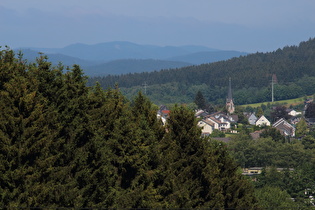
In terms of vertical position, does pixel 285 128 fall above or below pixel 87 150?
below

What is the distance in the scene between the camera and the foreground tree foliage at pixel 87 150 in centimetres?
1510

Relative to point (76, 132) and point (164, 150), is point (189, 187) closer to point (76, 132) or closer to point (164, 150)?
point (164, 150)

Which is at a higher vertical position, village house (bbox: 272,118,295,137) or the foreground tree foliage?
the foreground tree foliage

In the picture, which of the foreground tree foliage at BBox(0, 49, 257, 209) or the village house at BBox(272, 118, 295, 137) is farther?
the village house at BBox(272, 118, 295, 137)

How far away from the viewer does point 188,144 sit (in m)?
23.1

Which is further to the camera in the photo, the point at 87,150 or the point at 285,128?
the point at 285,128

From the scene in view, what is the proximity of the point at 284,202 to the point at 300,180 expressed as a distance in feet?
37.3

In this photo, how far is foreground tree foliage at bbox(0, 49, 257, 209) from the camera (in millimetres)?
15102

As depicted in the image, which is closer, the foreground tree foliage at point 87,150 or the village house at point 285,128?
the foreground tree foliage at point 87,150

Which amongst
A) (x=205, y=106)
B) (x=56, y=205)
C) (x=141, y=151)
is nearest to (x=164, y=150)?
(x=141, y=151)

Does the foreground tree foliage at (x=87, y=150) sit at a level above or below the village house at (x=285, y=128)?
above

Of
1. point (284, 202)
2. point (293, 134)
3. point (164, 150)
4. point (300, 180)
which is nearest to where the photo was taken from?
point (164, 150)

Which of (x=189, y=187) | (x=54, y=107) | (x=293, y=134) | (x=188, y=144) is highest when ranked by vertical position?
(x=54, y=107)

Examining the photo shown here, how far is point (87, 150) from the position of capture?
17.9 m
